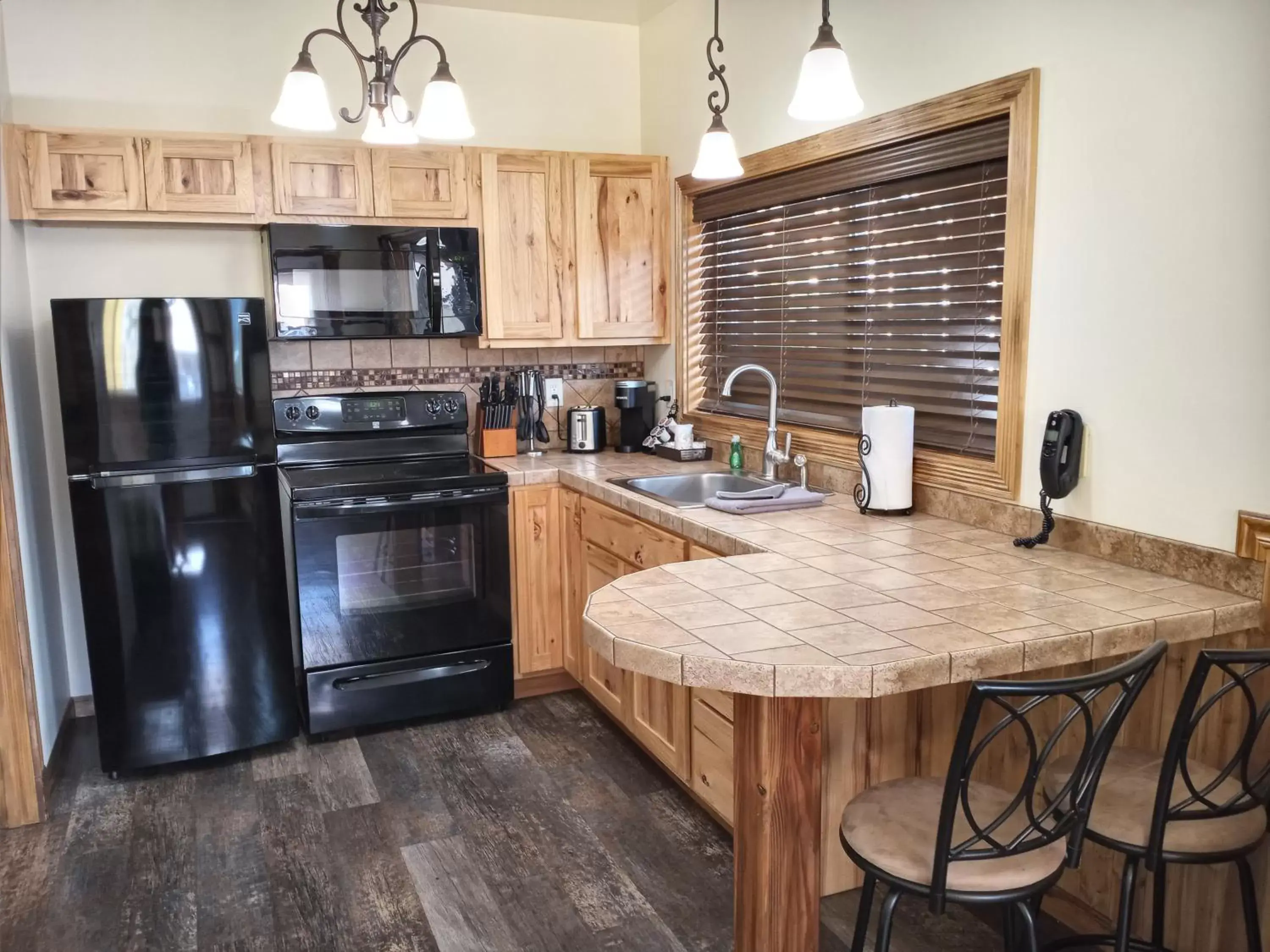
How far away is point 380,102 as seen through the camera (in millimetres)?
2232

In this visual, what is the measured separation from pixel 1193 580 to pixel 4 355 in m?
3.25

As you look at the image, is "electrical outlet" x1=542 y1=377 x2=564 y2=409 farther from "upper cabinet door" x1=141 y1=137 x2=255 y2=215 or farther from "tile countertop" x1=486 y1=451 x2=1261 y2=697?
"tile countertop" x1=486 y1=451 x2=1261 y2=697

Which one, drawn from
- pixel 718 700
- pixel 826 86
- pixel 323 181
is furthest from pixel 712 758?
pixel 323 181

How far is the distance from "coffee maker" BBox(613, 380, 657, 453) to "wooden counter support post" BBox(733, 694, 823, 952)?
234 centimetres

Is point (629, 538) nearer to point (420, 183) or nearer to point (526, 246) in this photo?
point (526, 246)

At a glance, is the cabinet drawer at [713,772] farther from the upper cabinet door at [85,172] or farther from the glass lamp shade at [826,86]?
the upper cabinet door at [85,172]

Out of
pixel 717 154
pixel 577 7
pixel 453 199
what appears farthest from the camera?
pixel 577 7

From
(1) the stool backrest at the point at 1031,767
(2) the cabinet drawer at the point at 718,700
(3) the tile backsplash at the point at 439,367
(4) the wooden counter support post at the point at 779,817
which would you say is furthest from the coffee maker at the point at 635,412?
(1) the stool backrest at the point at 1031,767

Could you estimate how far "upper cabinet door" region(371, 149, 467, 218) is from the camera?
11.8 feet

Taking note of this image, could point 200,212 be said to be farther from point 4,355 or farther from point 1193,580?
point 1193,580

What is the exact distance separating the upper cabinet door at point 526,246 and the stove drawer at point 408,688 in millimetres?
1250

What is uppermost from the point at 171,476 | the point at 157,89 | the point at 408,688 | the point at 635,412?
the point at 157,89

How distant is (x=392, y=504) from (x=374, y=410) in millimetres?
581

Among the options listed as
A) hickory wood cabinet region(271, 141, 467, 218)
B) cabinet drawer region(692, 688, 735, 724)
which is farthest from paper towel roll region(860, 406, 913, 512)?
hickory wood cabinet region(271, 141, 467, 218)
